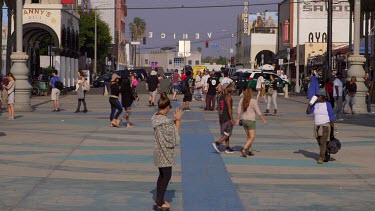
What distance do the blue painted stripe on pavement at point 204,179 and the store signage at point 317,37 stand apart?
7397cm

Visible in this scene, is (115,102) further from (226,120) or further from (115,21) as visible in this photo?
(115,21)

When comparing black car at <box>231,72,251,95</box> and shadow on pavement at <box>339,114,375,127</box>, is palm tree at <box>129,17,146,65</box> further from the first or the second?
shadow on pavement at <box>339,114,375,127</box>

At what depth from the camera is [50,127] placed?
83.5 feet

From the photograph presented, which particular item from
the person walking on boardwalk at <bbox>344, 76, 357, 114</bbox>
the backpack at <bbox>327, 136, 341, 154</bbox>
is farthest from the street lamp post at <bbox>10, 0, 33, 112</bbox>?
the backpack at <bbox>327, 136, 341, 154</bbox>

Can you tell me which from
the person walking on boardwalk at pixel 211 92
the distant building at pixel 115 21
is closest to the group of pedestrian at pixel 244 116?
the person walking on boardwalk at pixel 211 92

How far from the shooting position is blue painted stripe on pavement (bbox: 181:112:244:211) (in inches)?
469

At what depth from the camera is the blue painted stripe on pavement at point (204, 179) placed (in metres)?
11.9

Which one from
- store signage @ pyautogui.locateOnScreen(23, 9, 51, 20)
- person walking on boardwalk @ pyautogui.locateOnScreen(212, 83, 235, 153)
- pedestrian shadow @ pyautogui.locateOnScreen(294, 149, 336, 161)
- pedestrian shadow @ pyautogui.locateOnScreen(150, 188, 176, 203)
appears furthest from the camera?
store signage @ pyautogui.locateOnScreen(23, 9, 51, 20)

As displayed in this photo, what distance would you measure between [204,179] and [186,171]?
108cm

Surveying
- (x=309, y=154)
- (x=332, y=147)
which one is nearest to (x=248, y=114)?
(x=309, y=154)

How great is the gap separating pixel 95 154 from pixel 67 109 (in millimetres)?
18571

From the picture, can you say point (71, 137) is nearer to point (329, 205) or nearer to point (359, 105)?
point (329, 205)

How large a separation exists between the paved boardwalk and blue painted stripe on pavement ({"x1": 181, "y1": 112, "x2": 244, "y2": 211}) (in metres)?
0.02

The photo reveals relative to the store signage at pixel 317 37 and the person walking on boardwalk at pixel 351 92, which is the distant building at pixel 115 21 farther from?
the person walking on boardwalk at pixel 351 92
